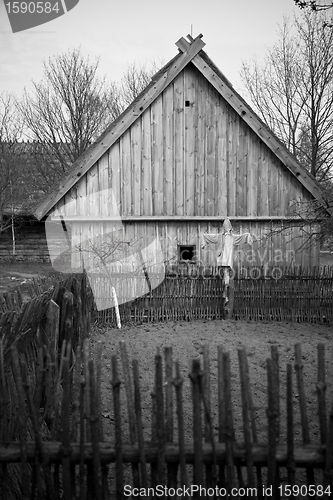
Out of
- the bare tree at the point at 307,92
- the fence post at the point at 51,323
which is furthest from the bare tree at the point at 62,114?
the fence post at the point at 51,323

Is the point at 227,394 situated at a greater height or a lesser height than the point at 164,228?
lesser

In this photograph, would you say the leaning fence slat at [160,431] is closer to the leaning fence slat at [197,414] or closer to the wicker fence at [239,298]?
the leaning fence slat at [197,414]

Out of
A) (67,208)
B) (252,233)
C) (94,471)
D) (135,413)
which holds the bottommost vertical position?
(94,471)

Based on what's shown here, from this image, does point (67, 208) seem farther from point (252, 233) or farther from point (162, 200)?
point (252, 233)

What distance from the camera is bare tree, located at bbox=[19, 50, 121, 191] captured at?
2636 centimetres

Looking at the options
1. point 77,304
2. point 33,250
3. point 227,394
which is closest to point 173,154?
point 77,304

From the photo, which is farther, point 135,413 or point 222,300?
point 222,300

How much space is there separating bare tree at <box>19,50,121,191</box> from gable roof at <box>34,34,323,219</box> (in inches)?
635

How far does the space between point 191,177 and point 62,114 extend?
1903 centimetres

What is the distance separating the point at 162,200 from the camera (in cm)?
1104

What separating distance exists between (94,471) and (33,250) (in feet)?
80.5

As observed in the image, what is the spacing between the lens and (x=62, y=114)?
88.4ft

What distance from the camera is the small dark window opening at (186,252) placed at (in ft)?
37.1

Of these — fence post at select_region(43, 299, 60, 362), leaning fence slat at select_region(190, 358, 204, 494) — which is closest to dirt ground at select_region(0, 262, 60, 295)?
fence post at select_region(43, 299, 60, 362)
